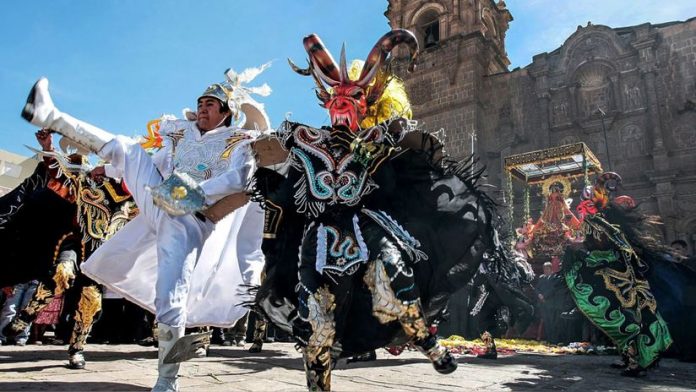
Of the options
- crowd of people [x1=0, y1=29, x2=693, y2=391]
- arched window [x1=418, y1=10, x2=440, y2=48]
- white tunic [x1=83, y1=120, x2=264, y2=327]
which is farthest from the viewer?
arched window [x1=418, y1=10, x2=440, y2=48]

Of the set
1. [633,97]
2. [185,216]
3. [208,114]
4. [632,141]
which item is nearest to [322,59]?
[208,114]

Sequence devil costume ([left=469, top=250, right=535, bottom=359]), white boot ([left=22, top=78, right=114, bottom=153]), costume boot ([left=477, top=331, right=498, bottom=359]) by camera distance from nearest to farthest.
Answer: white boot ([left=22, top=78, right=114, bottom=153]) < costume boot ([left=477, top=331, right=498, bottom=359]) < devil costume ([left=469, top=250, right=535, bottom=359])

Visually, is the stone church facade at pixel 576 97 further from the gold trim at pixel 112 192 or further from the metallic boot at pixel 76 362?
the metallic boot at pixel 76 362

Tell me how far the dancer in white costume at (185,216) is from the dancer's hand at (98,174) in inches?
40.8

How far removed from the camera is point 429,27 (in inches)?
1020

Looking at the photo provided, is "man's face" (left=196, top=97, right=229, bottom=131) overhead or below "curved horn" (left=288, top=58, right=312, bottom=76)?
below

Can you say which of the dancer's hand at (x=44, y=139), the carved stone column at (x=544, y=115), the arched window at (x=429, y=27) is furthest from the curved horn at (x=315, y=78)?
the arched window at (x=429, y=27)

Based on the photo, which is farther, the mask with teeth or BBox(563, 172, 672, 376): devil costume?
BBox(563, 172, 672, 376): devil costume

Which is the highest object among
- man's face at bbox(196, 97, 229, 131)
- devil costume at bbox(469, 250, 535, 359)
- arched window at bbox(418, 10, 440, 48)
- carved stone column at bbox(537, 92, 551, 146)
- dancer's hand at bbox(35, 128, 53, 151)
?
arched window at bbox(418, 10, 440, 48)

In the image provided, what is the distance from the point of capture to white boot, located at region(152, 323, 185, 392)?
2.60 meters

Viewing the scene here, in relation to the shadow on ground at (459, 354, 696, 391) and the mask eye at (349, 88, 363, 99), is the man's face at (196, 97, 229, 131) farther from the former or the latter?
the shadow on ground at (459, 354, 696, 391)

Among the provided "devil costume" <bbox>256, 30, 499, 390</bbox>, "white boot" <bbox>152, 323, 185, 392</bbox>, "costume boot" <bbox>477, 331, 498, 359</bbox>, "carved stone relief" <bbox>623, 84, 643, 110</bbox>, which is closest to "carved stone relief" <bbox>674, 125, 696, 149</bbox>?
"carved stone relief" <bbox>623, 84, 643, 110</bbox>

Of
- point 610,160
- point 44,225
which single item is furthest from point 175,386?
point 610,160

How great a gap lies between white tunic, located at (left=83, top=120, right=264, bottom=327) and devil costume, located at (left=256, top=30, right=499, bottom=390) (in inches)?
14.2
